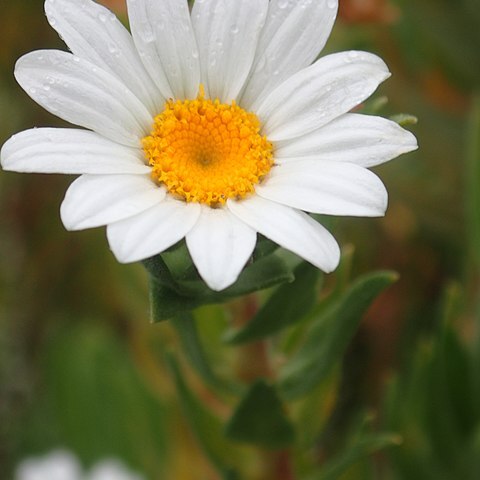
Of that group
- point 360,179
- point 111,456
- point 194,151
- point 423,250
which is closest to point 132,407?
point 111,456

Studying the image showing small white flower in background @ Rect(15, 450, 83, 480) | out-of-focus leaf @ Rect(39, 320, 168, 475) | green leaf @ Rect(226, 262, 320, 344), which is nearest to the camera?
green leaf @ Rect(226, 262, 320, 344)

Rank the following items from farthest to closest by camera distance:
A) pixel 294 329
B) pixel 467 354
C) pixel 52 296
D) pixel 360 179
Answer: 1. pixel 52 296
2. pixel 467 354
3. pixel 294 329
4. pixel 360 179

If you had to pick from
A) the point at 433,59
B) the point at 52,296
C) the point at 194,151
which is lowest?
the point at 52,296

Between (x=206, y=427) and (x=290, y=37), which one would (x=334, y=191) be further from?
(x=206, y=427)

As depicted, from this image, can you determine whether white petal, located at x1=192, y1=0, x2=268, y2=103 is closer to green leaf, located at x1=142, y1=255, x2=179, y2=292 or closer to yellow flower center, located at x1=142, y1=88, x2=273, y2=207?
yellow flower center, located at x1=142, y1=88, x2=273, y2=207

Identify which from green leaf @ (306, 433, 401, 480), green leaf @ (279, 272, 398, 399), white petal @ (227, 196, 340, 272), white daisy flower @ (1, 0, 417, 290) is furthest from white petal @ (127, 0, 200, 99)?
green leaf @ (306, 433, 401, 480)

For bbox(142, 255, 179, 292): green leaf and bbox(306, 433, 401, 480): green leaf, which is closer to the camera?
bbox(142, 255, 179, 292): green leaf

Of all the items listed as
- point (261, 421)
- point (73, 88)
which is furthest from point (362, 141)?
point (261, 421)

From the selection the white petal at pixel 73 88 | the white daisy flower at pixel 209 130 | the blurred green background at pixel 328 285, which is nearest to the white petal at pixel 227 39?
the white daisy flower at pixel 209 130

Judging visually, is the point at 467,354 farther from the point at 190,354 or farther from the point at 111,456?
the point at 111,456
